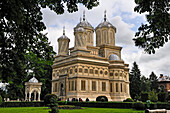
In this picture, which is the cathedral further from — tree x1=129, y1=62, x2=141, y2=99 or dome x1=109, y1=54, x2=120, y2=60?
tree x1=129, y1=62, x2=141, y2=99

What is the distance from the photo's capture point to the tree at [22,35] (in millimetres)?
6047

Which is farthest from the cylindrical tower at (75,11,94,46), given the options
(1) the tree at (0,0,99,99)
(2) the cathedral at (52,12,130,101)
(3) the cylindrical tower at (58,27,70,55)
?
(1) the tree at (0,0,99,99)

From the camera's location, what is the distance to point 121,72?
39.4m

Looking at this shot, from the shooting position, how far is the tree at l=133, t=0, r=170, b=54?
20.3ft

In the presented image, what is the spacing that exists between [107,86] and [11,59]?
32.6 meters

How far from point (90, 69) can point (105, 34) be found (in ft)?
34.6

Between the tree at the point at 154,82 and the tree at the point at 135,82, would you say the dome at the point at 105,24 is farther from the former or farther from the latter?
the tree at the point at 154,82

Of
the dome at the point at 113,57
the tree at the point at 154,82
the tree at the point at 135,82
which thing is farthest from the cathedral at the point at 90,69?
the tree at the point at 154,82

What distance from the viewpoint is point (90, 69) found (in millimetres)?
36625

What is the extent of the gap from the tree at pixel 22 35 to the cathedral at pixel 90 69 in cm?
2740

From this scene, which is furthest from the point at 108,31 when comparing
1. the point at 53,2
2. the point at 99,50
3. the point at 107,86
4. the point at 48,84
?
the point at 53,2

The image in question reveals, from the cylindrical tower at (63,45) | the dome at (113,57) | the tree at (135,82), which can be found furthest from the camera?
the tree at (135,82)

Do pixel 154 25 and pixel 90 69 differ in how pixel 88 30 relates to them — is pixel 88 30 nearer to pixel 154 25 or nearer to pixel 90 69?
pixel 90 69

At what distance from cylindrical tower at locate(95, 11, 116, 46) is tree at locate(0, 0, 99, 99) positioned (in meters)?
36.3
